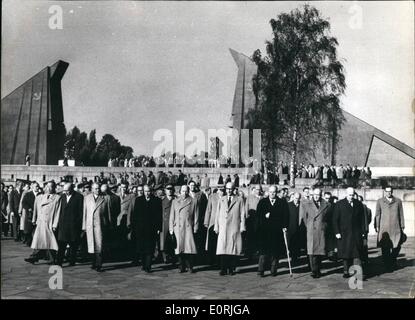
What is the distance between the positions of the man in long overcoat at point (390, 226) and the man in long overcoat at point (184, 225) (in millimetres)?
4007

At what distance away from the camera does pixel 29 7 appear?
27.6 feet

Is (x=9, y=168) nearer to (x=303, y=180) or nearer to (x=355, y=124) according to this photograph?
(x=303, y=180)

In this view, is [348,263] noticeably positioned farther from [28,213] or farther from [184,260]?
[28,213]

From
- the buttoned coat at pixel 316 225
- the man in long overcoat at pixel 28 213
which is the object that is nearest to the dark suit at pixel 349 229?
the buttoned coat at pixel 316 225

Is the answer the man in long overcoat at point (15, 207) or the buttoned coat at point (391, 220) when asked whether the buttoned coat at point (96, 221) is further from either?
the buttoned coat at point (391, 220)

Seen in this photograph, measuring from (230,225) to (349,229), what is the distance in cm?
223

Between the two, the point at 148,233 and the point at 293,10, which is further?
the point at 293,10

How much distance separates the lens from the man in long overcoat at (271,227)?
28.2ft

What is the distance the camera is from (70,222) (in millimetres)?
8969

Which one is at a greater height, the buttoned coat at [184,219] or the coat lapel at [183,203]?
the coat lapel at [183,203]

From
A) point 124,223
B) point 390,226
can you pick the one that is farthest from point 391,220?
point 124,223

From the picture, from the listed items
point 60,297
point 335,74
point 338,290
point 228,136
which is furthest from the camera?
point 228,136

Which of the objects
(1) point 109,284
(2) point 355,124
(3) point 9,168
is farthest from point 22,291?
(2) point 355,124

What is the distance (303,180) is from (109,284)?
57.8 feet
